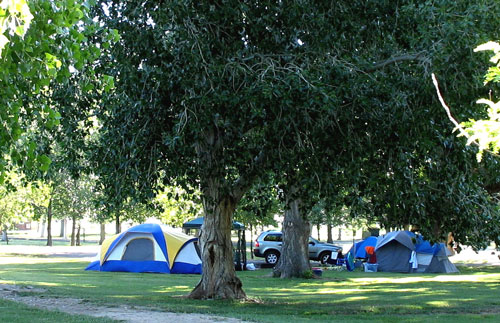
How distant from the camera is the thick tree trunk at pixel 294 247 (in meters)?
22.5

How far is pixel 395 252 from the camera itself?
27781 mm

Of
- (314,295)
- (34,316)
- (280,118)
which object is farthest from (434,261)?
(34,316)

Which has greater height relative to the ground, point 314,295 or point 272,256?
point 272,256

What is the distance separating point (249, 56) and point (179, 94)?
4.47 ft

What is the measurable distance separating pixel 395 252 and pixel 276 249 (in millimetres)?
5754

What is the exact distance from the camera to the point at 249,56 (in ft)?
36.2

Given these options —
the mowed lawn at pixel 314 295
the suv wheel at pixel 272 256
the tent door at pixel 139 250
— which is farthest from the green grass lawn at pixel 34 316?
the suv wheel at pixel 272 256

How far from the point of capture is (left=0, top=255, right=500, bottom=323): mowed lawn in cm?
1236

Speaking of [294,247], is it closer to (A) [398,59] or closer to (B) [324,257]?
(B) [324,257]

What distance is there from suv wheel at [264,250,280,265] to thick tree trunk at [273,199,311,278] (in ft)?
23.9

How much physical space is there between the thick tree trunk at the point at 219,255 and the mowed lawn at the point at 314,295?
19.6 inches

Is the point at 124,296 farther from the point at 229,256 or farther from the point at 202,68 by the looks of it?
the point at 202,68

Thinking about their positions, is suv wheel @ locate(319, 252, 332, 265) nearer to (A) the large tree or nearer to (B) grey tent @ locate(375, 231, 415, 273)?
(B) grey tent @ locate(375, 231, 415, 273)

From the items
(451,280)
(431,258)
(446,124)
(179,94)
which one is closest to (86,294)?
(179,94)
